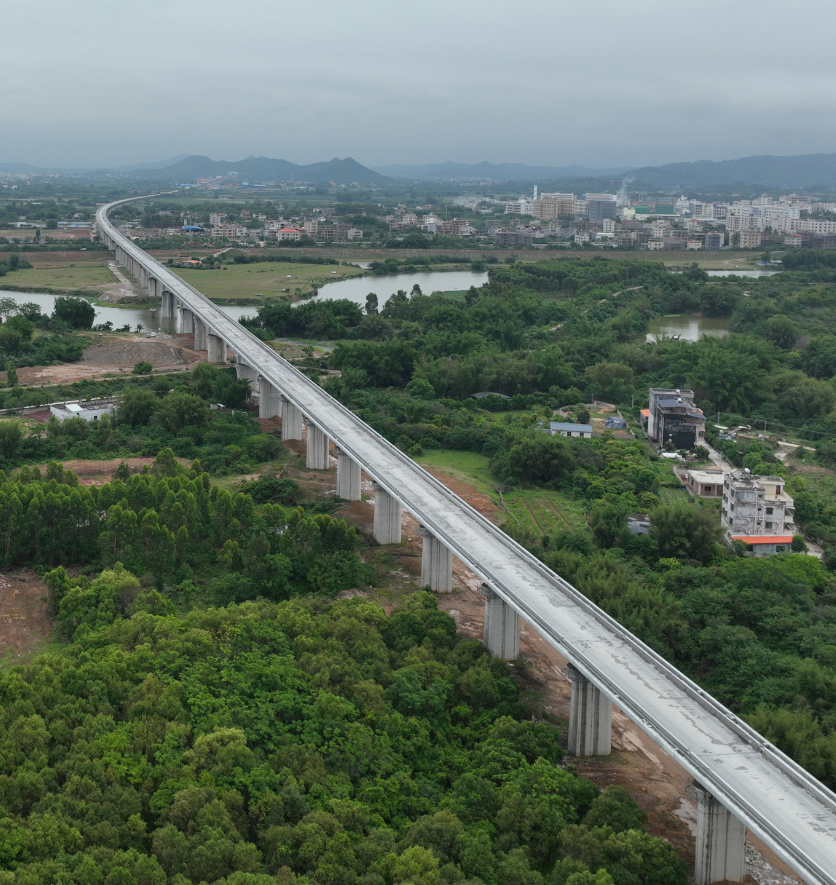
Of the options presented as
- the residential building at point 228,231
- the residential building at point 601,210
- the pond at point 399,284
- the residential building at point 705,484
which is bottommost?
the residential building at point 705,484

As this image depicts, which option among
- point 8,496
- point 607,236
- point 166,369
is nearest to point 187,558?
point 8,496

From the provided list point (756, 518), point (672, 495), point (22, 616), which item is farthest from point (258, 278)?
point (22, 616)

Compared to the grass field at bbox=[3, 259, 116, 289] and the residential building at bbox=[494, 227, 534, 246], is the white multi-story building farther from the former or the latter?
the grass field at bbox=[3, 259, 116, 289]

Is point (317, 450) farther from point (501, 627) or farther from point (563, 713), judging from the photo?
point (563, 713)

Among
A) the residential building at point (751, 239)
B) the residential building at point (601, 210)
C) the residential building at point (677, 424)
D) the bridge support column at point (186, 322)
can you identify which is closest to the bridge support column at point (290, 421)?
the residential building at point (677, 424)

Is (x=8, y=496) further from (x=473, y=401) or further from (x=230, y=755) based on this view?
(x=473, y=401)

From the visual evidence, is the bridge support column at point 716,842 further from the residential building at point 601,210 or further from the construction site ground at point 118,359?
the residential building at point 601,210
